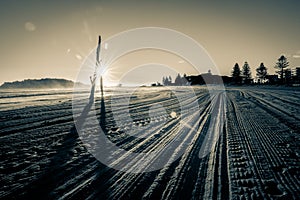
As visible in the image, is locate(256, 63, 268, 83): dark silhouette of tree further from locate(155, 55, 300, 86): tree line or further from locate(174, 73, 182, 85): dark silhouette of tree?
locate(174, 73, 182, 85): dark silhouette of tree

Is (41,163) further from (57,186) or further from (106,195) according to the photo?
(106,195)

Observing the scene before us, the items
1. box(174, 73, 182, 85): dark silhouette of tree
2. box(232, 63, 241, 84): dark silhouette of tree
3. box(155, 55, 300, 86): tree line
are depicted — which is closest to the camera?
box(155, 55, 300, 86): tree line

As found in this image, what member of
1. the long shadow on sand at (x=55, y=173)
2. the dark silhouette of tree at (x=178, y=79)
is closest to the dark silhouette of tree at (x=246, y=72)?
the dark silhouette of tree at (x=178, y=79)

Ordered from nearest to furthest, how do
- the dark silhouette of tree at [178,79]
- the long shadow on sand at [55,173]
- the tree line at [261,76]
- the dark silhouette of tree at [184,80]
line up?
the long shadow on sand at [55,173] → the tree line at [261,76] → the dark silhouette of tree at [184,80] → the dark silhouette of tree at [178,79]

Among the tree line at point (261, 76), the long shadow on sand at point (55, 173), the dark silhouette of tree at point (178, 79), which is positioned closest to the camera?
the long shadow on sand at point (55, 173)

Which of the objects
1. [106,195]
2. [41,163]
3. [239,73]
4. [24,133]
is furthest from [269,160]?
[239,73]

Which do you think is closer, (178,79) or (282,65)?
(282,65)

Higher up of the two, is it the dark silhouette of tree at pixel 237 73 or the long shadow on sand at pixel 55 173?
the dark silhouette of tree at pixel 237 73

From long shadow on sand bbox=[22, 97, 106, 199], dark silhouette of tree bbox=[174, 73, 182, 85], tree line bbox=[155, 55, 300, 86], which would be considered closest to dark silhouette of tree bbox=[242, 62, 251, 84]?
tree line bbox=[155, 55, 300, 86]

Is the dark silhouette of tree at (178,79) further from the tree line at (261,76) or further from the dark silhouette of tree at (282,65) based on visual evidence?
the dark silhouette of tree at (282,65)

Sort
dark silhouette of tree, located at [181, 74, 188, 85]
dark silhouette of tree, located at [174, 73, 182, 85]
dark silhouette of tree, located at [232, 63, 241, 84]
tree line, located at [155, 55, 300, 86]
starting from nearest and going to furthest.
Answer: tree line, located at [155, 55, 300, 86] < dark silhouette of tree, located at [232, 63, 241, 84] < dark silhouette of tree, located at [181, 74, 188, 85] < dark silhouette of tree, located at [174, 73, 182, 85]

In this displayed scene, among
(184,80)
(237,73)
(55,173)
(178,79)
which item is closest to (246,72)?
(237,73)

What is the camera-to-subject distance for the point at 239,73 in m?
84.3

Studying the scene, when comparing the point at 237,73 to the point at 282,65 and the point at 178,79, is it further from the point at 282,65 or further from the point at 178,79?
the point at 178,79
